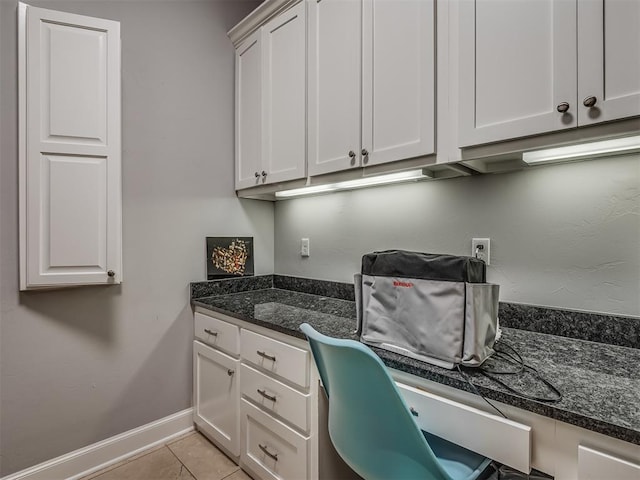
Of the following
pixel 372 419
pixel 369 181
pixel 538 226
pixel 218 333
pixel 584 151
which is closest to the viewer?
pixel 372 419

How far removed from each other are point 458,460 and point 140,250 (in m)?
1.72

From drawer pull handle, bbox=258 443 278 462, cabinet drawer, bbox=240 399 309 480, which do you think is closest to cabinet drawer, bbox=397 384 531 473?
cabinet drawer, bbox=240 399 309 480

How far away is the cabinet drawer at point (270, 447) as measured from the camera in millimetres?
1319

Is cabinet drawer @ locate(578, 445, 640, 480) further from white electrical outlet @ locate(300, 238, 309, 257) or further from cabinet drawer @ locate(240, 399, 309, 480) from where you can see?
white electrical outlet @ locate(300, 238, 309, 257)

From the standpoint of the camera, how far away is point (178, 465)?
1.71m

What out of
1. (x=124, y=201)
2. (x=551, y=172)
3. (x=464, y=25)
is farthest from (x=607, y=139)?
(x=124, y=201)

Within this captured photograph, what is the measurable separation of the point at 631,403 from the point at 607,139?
691mm

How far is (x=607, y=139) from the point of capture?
0.95 metres

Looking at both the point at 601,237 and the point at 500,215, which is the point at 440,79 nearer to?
the point at 500,215

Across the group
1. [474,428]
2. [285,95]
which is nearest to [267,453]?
[474,428]

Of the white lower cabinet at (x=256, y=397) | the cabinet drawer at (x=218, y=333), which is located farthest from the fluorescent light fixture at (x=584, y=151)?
the cabinet drawer at (x=218, y=333)

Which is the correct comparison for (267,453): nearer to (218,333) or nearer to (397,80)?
(218,333)

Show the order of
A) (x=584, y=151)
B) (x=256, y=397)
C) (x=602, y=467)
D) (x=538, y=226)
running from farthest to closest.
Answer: (x=256, y=397), (x=538, y=226), (x=584, y=151), (x=602, y=467)

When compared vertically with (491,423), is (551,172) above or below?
above
